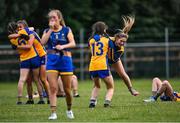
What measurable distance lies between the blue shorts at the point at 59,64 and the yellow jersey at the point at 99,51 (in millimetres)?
2844

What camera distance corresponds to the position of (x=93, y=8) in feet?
146

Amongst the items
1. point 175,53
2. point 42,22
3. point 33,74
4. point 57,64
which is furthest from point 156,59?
point 57,64

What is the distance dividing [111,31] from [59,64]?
23.7 m

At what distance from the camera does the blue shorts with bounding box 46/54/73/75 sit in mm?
14023

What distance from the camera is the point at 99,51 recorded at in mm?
16906

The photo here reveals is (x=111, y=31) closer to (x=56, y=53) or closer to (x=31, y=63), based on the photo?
(x=31, y=63)

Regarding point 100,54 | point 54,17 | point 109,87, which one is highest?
point 54,17

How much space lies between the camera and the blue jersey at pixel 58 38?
14055 millimetres

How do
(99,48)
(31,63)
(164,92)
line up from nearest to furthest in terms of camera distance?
(99,48) < (164,92) < (31,63)

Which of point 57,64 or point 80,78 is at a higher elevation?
point 57,64

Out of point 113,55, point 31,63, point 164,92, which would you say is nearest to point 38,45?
point 31,63

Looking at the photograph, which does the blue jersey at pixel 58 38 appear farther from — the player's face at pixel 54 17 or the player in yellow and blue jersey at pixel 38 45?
the player in yellow and blue jersey at pixel 38 45

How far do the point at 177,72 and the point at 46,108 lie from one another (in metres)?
21.7

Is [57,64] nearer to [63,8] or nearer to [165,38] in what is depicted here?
[165,38]
